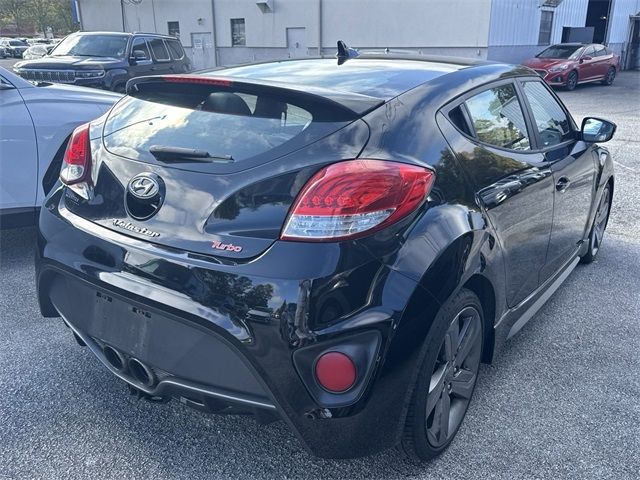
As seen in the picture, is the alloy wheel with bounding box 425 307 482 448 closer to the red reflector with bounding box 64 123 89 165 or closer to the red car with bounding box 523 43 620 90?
the red reflector with bounding box 64 123 89 165

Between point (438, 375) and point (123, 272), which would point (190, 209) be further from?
point (438, 375)

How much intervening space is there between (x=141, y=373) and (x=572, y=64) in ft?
67.3

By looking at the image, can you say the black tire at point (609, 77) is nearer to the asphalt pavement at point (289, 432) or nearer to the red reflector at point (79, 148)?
the asphalt pavement at point (289, 432)

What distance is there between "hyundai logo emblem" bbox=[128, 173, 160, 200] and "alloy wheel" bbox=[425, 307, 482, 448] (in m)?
1.24

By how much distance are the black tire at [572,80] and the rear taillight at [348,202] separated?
1998 centimetres

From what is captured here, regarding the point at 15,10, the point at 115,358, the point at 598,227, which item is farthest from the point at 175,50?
the point at 15,10

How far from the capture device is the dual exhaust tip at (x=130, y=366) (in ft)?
7.35

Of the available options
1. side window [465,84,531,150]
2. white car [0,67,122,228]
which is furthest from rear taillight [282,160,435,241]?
white car [0,67,122,228]

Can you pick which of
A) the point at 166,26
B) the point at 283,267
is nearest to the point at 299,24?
the point at 166,26

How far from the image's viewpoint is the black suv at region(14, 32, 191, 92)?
1076 centimetres

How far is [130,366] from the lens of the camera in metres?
2.32

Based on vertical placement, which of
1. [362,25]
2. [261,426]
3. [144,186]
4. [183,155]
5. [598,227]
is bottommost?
[261,426]

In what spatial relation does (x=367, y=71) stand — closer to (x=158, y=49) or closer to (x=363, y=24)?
(x=158, y=49)

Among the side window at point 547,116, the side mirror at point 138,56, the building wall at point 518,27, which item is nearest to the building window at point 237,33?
the building wall at point 518,27
